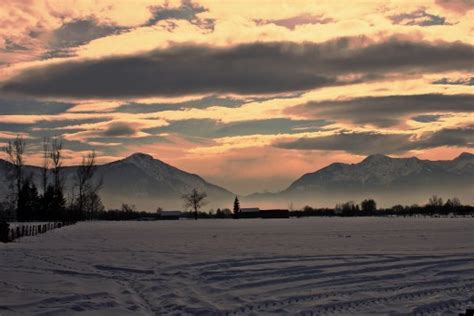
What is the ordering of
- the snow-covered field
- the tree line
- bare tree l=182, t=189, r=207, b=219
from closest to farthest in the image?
1. the snow-covered field
2. the tree line
3. bare tree l=182, t=189, r=207, b=219

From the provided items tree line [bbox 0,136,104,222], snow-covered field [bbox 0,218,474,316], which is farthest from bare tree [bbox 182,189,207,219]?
snow-covered field [bbox 0,218,474,316]

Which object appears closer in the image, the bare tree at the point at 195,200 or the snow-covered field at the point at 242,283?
A: the snow-covered field at the point at 242,283

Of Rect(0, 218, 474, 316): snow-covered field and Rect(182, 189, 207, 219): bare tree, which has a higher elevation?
Rect(182, 189, 207, 219): bare tree

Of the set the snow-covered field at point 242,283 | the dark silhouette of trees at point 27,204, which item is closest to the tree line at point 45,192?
the dark silhouette of trees at point 27,204

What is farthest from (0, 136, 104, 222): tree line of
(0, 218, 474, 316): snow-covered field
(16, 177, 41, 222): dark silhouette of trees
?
(0, 218, 474, 316): snow-covered field

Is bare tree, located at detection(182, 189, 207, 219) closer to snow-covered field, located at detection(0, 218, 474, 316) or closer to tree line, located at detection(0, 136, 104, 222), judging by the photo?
tree line, located at detection(0, 136, 104, 222)

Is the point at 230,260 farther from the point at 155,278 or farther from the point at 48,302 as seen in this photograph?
the point at 48,302

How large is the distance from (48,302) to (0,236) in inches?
1154

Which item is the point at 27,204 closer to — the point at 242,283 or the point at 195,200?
the point at 195,200

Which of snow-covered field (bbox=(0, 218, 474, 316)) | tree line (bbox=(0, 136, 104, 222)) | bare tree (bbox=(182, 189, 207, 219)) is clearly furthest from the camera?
bare tree (bbox=(182, 189, 207, 219))

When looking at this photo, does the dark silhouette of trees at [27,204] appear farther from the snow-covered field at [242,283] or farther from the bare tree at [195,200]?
the snow-covered field at [242,283]

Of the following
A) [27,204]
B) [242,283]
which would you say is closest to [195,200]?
[27,204]

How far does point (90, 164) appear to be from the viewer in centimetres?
11844

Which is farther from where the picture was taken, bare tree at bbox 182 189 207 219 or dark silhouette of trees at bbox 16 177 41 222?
bare tree at bbox 182 189 207 219
